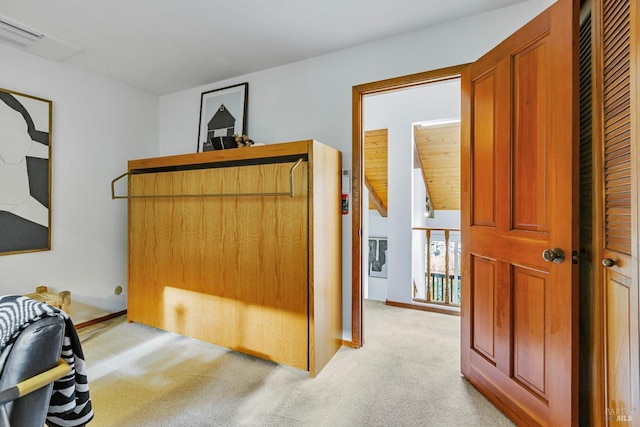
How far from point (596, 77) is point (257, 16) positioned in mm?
1958

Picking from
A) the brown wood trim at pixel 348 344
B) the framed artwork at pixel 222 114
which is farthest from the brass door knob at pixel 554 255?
the framed artwork at pixel 222 114

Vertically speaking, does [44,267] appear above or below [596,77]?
below

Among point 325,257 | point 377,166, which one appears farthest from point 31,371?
point 377,166

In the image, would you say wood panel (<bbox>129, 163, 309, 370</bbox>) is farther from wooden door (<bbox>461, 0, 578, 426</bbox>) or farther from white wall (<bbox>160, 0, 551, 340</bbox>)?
wooden door (<bbox>461, 0, 578, 426</bbox>)

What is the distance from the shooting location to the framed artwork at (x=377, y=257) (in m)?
4.77

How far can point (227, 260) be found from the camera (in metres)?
2.32

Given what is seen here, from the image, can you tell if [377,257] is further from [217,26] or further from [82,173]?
[82,173]

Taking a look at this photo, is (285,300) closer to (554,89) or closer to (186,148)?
(554,89)

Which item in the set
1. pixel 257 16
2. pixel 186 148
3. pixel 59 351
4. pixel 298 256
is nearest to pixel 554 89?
pixel 298 256

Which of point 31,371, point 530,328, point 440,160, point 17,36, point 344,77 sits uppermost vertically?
point 17,36

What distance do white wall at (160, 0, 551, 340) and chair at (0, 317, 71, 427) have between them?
73.7 inches

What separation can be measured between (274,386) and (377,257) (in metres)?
3.28

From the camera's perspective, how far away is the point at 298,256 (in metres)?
2.05

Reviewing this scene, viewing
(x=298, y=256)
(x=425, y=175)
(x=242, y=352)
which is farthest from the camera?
(x=425, y=175)
